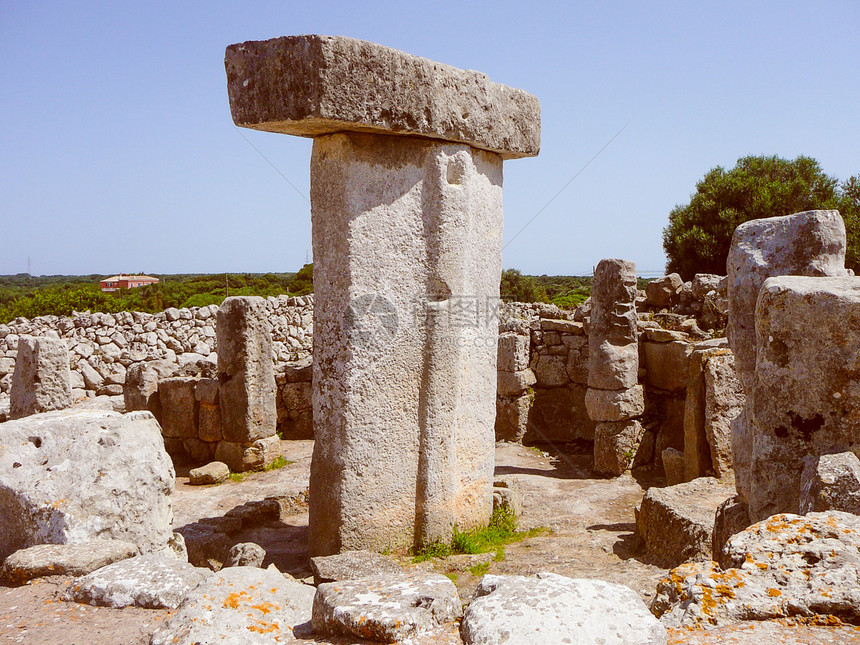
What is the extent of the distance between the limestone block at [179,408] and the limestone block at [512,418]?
432 cm

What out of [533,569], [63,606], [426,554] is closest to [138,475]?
[63,606]

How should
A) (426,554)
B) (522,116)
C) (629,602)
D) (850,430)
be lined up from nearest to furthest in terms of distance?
(629,602), (850,430), (426,554), (522,116)

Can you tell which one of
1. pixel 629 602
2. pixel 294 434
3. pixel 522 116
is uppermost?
pixel 522 116

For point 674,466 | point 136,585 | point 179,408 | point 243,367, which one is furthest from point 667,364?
point 136,585

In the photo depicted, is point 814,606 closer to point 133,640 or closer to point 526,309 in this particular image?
point 133,640

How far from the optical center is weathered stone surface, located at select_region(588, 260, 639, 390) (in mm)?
9008

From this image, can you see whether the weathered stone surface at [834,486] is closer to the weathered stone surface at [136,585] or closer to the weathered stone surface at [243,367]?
the weathered stone surface at [136,585]

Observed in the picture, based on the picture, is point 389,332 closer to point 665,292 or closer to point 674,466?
point 674,466

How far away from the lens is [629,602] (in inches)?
93.1

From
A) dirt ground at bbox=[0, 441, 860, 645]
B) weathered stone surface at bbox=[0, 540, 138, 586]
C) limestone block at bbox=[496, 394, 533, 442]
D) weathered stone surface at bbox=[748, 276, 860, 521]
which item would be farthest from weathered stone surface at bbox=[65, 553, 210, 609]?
limestone block at bbox=[496, 394, 533, 442]

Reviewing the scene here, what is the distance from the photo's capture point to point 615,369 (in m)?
8.99

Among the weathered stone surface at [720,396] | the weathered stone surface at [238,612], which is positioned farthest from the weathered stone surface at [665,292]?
the weathered stone surface at [238,612]

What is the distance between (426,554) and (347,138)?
2.98 metres

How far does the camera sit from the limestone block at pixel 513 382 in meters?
10.5
